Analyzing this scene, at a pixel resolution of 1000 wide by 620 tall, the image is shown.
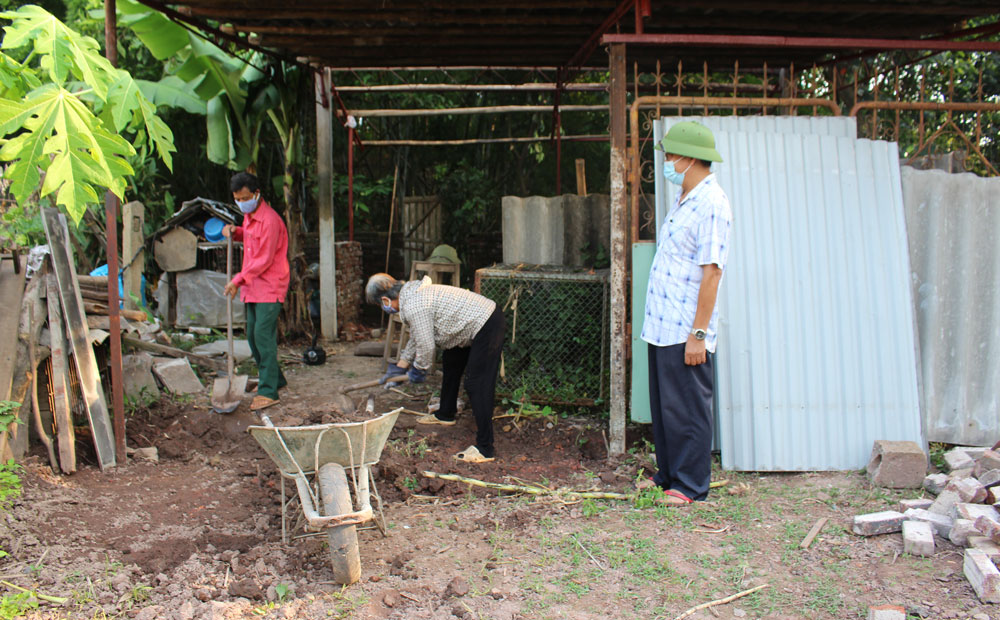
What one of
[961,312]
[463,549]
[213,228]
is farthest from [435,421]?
[213,228]

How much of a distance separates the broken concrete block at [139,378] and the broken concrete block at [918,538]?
555cm

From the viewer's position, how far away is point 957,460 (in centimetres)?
455

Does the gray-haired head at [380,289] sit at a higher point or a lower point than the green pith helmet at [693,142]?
lower

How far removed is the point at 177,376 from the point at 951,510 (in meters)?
6.17

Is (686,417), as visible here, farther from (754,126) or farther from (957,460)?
(754,126)

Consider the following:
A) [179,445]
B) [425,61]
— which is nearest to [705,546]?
[179,445]

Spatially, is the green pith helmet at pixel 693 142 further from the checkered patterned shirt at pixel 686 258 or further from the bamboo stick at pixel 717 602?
the bamboo stick at pixel 717 602

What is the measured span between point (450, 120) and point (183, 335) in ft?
21.5

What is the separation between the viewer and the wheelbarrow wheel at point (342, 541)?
136 inches

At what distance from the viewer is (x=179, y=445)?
5602 millimetres

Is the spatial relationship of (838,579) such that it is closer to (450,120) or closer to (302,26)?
→ (302,26)

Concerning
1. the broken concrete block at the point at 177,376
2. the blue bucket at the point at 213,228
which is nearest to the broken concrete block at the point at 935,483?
the broken concrete block at the point at 177,376

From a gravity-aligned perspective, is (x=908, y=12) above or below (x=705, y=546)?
above

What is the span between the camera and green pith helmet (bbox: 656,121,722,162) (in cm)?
427
